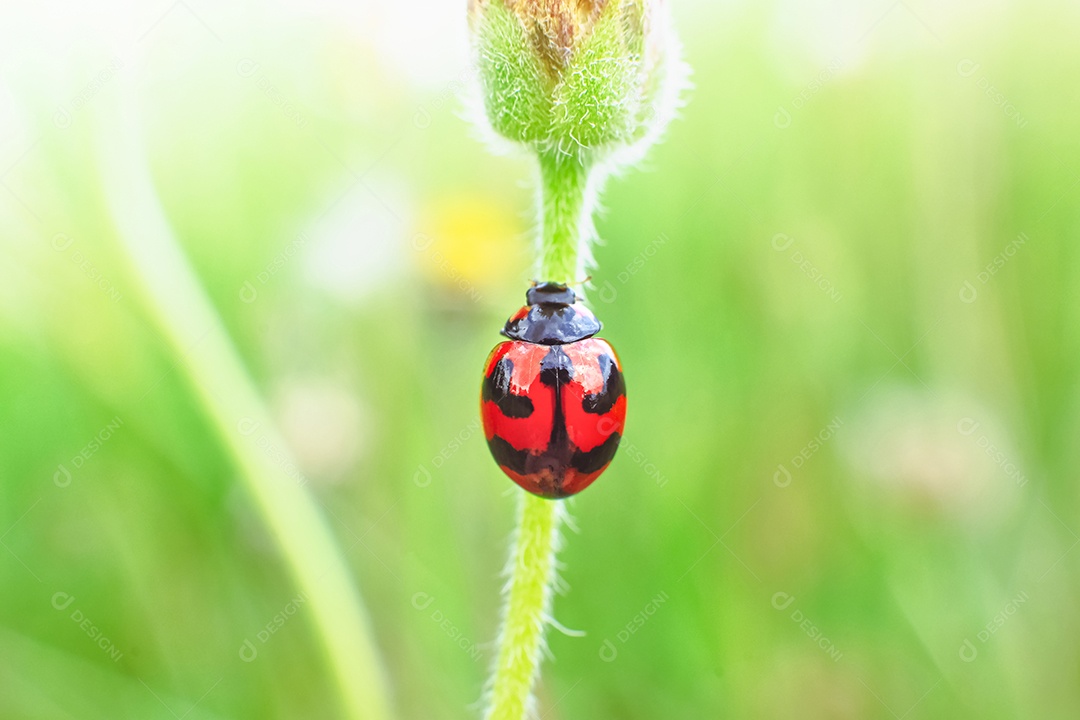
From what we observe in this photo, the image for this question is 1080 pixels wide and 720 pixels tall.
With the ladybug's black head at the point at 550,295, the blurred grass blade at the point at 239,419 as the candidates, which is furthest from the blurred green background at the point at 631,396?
the ladybug's black head at the point at 550,295

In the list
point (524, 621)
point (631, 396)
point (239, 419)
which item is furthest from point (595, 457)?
point (631, 396)

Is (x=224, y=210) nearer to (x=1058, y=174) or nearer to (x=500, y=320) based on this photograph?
(x=500, y=320)

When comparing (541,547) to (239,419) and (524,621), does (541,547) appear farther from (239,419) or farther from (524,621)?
(239,419)

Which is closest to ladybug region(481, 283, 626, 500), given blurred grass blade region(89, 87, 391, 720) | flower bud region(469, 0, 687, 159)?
flower bud region(469, 0, 687, 159)

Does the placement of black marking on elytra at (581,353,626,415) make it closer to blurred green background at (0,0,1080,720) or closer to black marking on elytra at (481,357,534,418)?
black marking on elytra at (481,357,534,418)

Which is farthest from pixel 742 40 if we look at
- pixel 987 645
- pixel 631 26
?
pixel 631 26

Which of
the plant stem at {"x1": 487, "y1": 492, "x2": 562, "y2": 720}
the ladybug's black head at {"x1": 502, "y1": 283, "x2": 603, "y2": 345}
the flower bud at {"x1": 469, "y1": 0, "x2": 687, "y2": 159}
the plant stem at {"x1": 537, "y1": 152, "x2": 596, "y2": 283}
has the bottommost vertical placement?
the plant stem at {"x1": 487, "y1": 492, "x2": 562, "y2": 720}
